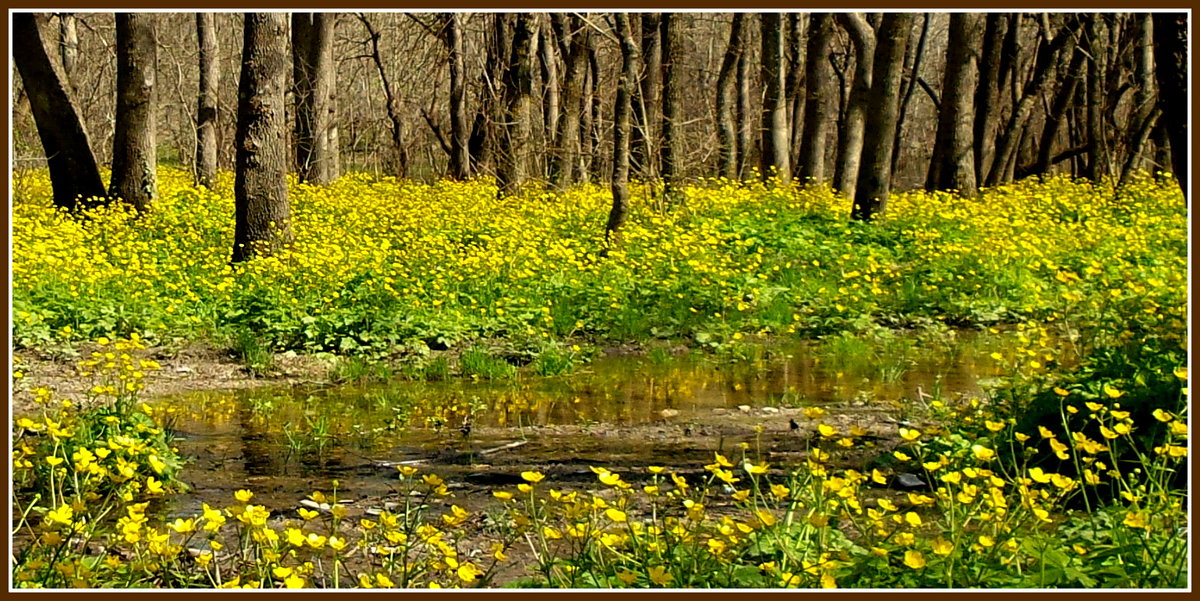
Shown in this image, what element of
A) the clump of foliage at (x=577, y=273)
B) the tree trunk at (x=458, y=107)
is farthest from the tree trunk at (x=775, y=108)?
the clump of foliage at (x=577, y=273)

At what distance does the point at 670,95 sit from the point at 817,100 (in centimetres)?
441

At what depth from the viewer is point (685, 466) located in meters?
5.09

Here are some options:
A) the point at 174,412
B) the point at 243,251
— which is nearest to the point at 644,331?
the point at 174,412

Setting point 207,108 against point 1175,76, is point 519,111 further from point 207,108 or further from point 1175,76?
point 1175,76

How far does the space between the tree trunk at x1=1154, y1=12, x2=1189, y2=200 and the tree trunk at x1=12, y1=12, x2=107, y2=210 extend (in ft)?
37.1

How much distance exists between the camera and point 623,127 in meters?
11.6

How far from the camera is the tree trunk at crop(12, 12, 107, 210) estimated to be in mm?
13016

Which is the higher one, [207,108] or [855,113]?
[207,108]

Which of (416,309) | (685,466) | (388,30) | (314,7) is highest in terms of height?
(388,30)

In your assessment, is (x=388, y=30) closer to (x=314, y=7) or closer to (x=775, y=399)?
(x=775, y=399)

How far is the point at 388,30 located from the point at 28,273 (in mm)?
23638

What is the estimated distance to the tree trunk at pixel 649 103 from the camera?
13.4 metres

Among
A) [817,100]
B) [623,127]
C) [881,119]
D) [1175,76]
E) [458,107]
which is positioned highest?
[458,107]

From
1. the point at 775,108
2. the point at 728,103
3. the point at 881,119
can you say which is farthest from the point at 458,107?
the point at 881,119
